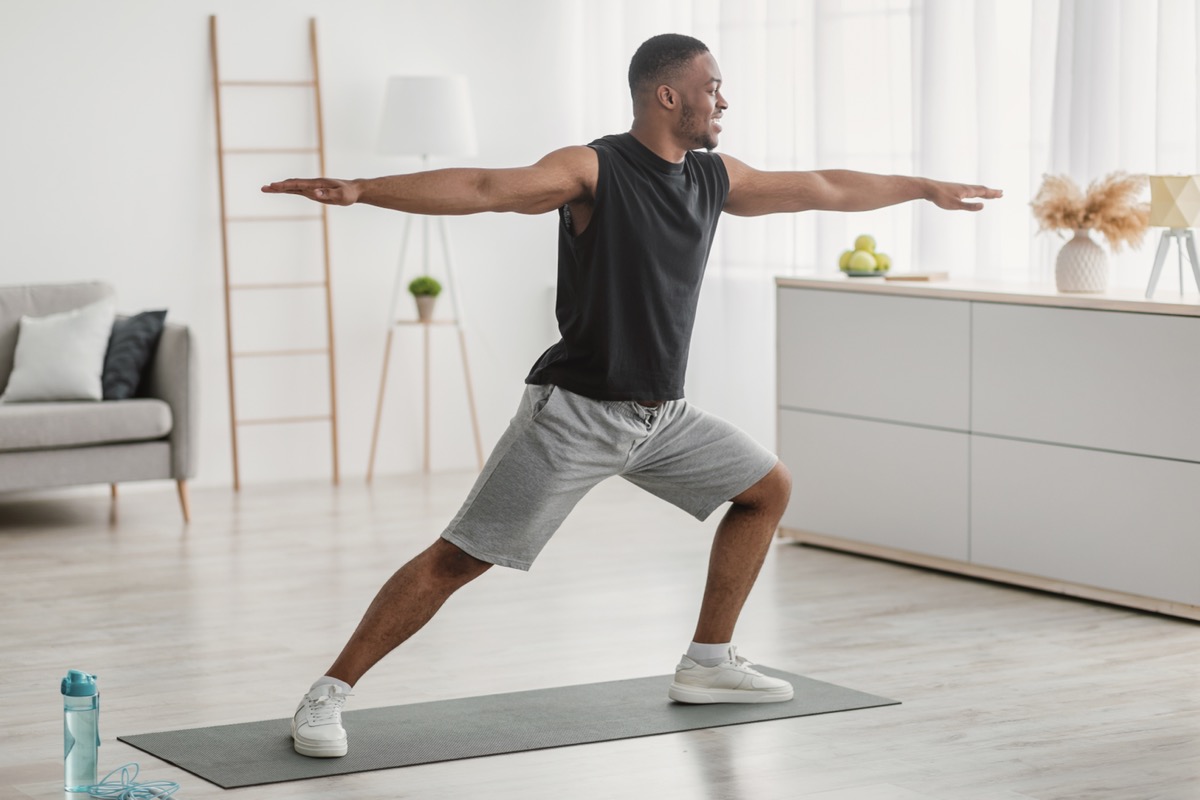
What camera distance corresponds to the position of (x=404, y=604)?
11.2 ft

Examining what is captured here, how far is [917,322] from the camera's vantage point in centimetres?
527

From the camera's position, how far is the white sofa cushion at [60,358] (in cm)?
620

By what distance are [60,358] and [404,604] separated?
3238 mm

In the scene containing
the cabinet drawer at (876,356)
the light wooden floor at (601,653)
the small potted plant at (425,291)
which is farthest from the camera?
the small potted plant at (425,291)

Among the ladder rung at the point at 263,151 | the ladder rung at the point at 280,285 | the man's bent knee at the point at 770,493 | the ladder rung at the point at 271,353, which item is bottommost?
the man's bent knee at the point at 770,493

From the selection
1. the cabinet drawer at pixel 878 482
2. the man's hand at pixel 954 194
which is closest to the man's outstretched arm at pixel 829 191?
the man's hand at pixel 954 194

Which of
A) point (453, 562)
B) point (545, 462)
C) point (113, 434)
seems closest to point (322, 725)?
point (453, 562)

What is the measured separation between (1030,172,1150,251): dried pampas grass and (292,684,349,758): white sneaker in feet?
8.56

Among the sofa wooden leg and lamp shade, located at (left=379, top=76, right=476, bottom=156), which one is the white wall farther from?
the sofa wooden leg


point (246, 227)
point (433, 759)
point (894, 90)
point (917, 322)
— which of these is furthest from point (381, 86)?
point (433, 759)

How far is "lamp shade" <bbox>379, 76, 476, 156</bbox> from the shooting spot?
23.2 feet

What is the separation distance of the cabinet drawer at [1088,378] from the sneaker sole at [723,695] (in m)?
1.47

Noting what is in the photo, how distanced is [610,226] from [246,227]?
4.12 m

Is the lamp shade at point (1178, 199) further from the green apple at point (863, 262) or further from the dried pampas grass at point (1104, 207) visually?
the green apple at point (863, 262)
